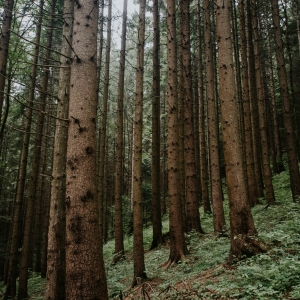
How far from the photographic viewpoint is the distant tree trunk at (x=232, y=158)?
19.2 ft

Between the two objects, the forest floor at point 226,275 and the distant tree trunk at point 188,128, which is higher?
the distant tree trunk at point 188,128

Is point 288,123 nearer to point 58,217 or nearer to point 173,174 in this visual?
point 173,174

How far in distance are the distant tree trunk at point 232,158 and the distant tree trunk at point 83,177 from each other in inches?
141

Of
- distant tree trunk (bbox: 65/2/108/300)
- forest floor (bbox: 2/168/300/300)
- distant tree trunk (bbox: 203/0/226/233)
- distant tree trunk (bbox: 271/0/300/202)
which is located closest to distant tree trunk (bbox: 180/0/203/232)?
distant tree trunk (bbox: 203/0/226/233)

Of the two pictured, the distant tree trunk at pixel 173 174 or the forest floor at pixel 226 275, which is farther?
the distant tree trunk at pixel 173 174

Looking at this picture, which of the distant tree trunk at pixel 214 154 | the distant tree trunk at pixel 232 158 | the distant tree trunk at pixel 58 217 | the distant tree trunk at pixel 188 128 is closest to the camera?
the distant tree trunk at pixel 232 158

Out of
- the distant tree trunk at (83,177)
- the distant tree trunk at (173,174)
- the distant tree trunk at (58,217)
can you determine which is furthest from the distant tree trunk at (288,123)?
the distant tree trunk at (83,177)

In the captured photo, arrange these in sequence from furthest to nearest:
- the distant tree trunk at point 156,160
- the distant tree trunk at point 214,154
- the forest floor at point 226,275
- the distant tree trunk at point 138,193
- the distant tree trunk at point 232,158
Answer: the distant tree trunk at point 156,160
the distant tree trunk at point 214,154
the distant tree trunk at point 138,193
the distant tree trunk at point 232,158
the forest floor at point 226,275

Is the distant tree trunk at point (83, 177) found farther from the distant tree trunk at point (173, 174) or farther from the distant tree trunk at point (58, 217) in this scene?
the distant tree trunk at point (173, 174)

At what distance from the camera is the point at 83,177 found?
355cm

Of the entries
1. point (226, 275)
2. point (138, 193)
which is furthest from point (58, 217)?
point (226, 275)

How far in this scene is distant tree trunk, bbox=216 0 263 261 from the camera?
5.86 m

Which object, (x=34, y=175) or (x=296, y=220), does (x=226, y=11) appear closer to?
(x=296, y=220)

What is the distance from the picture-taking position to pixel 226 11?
693 cm
